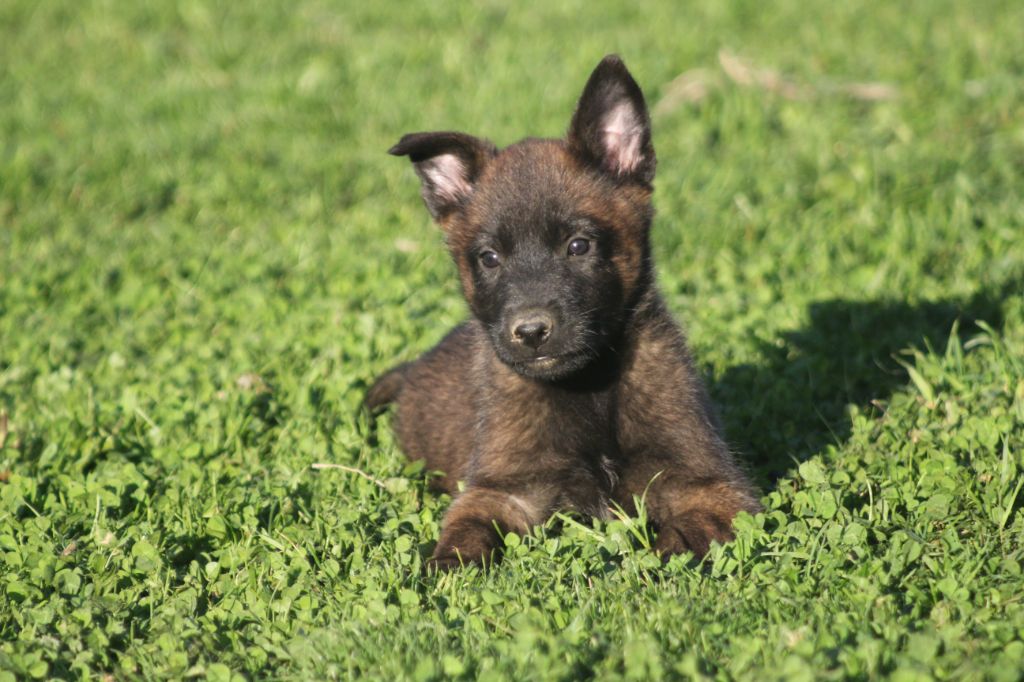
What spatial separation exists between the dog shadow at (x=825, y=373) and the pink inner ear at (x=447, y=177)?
1.44 metres

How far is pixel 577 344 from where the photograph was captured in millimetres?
4359

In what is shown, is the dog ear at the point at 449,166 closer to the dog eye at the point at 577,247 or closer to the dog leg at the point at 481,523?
the dog eye at the point at 577,247

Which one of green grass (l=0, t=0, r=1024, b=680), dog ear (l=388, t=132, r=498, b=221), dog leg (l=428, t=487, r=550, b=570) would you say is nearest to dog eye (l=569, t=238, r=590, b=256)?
dog ear (l=388, t=132, r=498, b=221)

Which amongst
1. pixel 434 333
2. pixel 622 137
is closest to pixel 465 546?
pixel 622 137

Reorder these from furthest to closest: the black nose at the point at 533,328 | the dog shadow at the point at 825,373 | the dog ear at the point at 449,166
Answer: the dog shadow at the point at 825,373 → the dog ear at the point at 449,166 → the black nose at the point at 533,328

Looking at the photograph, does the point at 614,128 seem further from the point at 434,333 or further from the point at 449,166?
the point at 434,333

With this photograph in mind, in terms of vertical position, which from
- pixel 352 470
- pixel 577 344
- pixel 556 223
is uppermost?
pixel 556 223

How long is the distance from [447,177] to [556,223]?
2.20 ft

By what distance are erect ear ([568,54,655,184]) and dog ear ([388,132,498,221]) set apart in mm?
376

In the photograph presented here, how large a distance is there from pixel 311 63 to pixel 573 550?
25.0 ft

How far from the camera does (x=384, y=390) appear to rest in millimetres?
5742

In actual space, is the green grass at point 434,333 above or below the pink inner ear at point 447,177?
below

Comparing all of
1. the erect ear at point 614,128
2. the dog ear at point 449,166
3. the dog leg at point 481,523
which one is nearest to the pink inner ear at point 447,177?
the dog ear at point 449,166

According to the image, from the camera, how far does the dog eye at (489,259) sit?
461 cm
